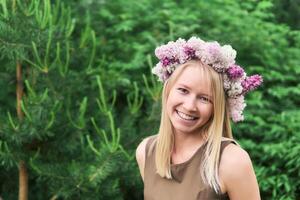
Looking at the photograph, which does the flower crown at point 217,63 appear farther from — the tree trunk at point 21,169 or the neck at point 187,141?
the tree trunk at point 21,169

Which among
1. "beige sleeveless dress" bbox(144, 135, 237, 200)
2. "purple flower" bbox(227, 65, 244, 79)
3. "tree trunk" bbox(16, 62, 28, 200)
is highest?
"purple flower" bbox(227, 65, 244, 79)

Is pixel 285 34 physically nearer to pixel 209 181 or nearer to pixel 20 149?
pixel 20 149

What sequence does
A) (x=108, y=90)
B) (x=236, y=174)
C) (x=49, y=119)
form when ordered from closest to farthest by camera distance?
1. (x=236, y=174)
2. (x=49, y=119)
3. (x=108, y=90)

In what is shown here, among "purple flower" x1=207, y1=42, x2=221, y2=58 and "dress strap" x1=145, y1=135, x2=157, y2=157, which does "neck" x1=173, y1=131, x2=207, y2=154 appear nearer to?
"dress strap" x1=145, y1=135, x2=157, y2=157

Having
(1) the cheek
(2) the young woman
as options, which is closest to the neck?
(2) the young woman

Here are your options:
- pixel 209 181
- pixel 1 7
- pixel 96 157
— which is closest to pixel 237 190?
pixel 209 181

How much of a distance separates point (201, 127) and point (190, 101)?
15cm

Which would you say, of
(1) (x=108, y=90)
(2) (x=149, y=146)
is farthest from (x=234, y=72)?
(1) (x=108, y=90)

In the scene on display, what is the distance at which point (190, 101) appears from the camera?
257 cm

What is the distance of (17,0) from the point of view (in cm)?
402

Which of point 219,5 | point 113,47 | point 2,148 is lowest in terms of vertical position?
point 2,148

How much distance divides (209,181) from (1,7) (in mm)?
2145

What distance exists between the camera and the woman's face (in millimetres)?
2570

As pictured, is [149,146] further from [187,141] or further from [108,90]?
[108,90]
